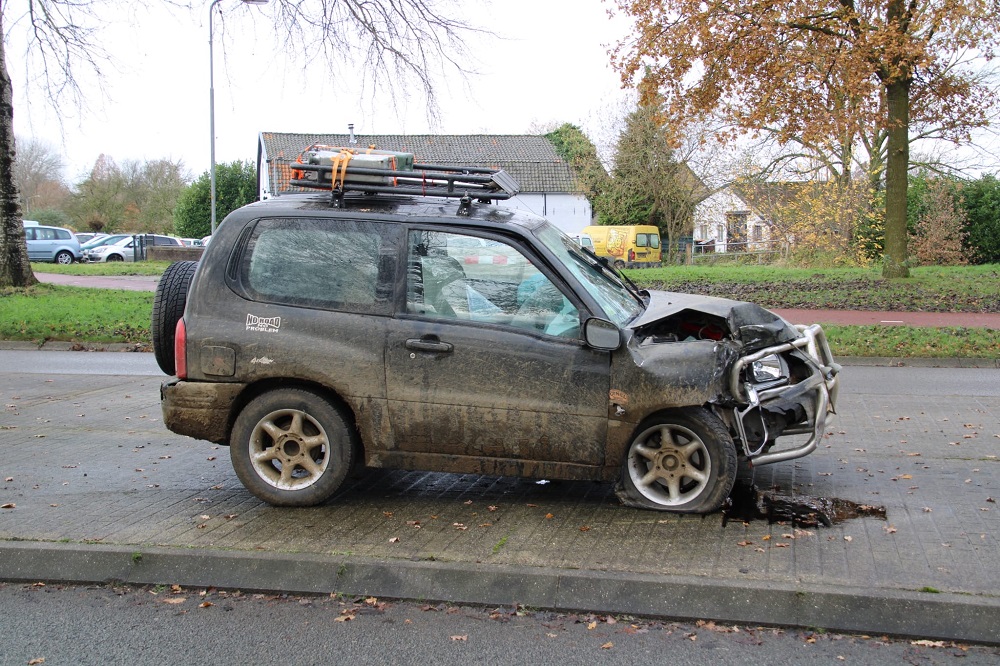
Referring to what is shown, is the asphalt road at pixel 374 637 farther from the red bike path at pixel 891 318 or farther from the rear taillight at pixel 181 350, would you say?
the red bike path at pixel 891 318

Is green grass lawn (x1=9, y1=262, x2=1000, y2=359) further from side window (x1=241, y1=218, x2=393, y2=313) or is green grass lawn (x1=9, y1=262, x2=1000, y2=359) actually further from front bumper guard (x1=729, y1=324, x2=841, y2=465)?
side window (x1=241, y1=218, x2=393, y2=313)

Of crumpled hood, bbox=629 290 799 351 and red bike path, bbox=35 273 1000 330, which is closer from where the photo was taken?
crumpled hood, bbox=629 290 799 351

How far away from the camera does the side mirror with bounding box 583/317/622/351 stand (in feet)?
16.9

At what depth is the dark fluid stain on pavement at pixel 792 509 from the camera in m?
5.18

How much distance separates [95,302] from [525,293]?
15.4 metres

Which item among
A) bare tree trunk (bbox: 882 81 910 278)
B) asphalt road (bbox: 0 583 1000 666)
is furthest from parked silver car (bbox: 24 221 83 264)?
asphalt road (bbox: 0 583 1000 666)

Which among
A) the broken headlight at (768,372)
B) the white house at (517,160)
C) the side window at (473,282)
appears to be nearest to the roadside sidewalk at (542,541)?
the broken headlight at (768,372)

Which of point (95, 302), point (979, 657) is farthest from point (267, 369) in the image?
point (95, 302)

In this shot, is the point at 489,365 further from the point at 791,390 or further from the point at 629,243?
the point at 629,243

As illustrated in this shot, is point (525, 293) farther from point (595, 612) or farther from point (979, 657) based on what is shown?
point (979, 657)

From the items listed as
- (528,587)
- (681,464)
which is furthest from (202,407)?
(681,464)

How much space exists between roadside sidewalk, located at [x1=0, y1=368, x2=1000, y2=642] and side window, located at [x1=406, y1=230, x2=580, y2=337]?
1.19 meters

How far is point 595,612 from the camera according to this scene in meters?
4.23

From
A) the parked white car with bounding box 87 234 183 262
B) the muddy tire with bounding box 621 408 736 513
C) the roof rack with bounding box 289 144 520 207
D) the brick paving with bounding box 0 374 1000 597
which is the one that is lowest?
the brick paving with bounding box 0 374 1000 597
